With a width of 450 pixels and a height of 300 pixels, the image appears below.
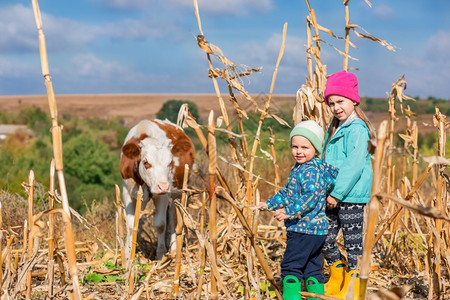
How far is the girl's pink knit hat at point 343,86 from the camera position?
3697mm

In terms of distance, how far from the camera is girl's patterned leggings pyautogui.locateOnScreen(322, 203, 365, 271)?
151 inches

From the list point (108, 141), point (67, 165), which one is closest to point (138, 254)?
point (67, 165)

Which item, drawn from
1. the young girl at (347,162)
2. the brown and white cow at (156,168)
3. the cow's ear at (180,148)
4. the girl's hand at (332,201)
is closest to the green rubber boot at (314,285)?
the young girl at (347,162)

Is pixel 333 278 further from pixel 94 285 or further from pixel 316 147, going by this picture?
pixel 94 285

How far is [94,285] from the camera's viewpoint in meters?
4.44

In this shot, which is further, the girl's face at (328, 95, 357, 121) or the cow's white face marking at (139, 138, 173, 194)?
the cow's white face marking at (139, 138, 173, 194)

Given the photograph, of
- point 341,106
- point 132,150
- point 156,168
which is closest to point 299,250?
point 341,106

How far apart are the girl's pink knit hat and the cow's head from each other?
2192 millimetres

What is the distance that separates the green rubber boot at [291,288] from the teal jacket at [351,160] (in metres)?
0.63

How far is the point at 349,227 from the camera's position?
3848 mm

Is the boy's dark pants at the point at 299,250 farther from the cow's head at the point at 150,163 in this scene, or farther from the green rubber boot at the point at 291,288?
the cow's head at the point at 150,163

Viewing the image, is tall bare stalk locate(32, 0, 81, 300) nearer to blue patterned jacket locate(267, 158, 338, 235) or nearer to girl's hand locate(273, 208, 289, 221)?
girl's hand locate(273, 208, 289, 221)

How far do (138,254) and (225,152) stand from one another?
4.09 meters

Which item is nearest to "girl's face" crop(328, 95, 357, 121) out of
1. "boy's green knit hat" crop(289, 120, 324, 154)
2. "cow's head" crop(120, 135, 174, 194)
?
"boy's green knit hat" crop(289, 120, 324, 154)
